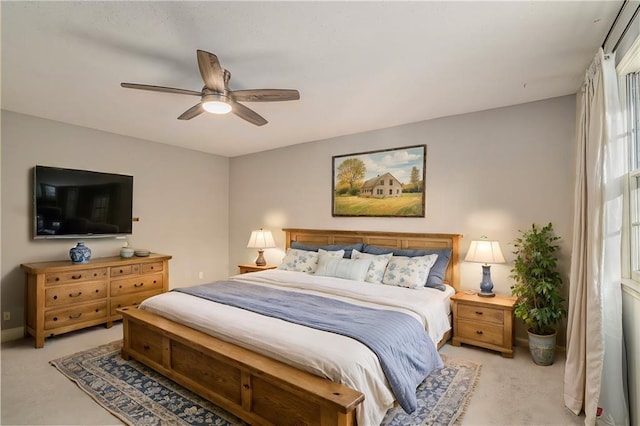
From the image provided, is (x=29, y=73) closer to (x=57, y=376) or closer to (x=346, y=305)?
(x=57, y=376)

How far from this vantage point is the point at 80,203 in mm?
4070

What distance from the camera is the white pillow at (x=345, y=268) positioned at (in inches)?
147

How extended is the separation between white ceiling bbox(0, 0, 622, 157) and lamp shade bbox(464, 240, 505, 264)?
1507 millimetres

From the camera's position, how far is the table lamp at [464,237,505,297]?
3.30 metres

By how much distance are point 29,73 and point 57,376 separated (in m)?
2.61

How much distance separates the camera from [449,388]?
2.57 metres

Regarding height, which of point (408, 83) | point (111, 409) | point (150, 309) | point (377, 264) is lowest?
point (111, 409)

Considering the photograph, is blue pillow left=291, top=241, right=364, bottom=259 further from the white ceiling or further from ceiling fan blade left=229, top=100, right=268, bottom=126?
ceiling fan blade left=229, top=100, right=268, bottom=126

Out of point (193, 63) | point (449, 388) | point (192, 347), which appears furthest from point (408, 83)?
point (192, 347)

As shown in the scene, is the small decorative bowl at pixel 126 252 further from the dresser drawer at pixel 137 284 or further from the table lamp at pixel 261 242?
the table lamp at pixel 261 242

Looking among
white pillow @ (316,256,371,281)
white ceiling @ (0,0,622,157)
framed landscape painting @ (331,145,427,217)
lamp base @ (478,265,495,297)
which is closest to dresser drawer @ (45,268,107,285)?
white ceiling @ (0,0,622,157)

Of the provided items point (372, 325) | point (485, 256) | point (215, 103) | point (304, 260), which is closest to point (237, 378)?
point (372, 325)

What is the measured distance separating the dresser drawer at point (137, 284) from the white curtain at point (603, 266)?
4.63m

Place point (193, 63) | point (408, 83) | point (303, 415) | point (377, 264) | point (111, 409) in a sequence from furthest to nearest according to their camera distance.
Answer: point (377, 264), point (408, 83), point (193, 63), point (111, 409), point (303, 415)
